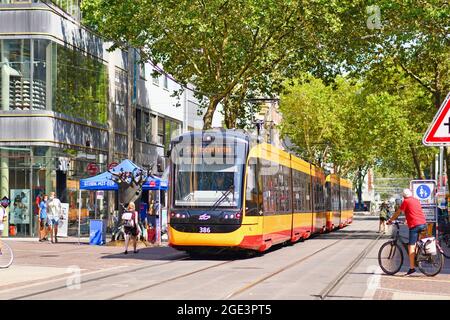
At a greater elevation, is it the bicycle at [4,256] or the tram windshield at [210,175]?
the tram windshield at [210,175]

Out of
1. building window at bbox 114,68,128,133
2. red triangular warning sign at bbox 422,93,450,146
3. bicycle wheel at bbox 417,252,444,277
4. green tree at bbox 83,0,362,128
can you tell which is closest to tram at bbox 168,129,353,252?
bicycle wheel at bbox 417,252,444,277

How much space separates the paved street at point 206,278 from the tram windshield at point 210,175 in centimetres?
160

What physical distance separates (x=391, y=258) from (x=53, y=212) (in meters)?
18.5

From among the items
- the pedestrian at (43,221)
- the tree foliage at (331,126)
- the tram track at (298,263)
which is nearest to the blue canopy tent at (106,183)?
the pedestrian at (43,221)

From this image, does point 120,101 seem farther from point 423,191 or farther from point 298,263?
point 298,263

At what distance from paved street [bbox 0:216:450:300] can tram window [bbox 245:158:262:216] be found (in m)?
1.35

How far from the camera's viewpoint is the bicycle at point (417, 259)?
1967cm

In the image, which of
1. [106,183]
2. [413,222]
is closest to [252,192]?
[413,222]

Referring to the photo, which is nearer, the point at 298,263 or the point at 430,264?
the point at 430,264

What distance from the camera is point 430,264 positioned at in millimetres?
19703

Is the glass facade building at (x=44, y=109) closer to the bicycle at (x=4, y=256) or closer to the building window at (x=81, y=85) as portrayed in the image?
the building window at (x=81, y=85)

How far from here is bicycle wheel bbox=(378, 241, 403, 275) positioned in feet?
65.1

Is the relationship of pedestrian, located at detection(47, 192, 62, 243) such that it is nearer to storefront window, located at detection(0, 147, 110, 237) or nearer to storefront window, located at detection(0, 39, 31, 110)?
storefront window, located at detection(0, 147, 110, 237)
